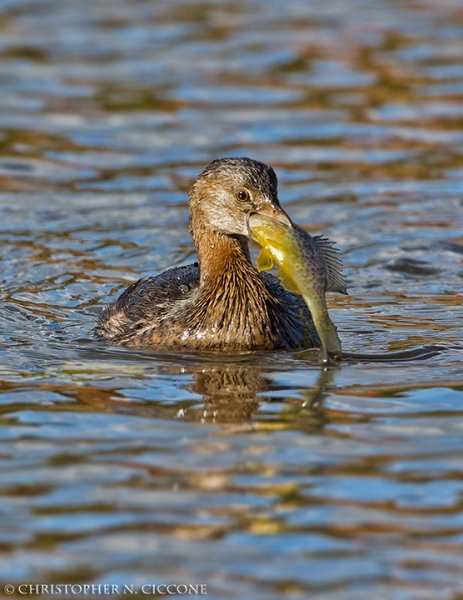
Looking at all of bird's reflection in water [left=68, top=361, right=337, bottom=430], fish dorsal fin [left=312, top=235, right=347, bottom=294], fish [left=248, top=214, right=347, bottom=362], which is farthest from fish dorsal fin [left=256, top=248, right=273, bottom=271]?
bird's reflection in water [left=68, top=361, right=337, bottom=430]

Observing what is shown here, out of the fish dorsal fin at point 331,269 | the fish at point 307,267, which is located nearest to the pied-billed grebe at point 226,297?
the fish at point 307,267

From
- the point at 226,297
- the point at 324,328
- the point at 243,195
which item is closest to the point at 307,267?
the point at 324,328

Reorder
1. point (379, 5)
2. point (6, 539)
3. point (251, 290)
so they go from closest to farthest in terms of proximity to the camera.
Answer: point (6, 539) < point (251, 290) < point (379, 5)

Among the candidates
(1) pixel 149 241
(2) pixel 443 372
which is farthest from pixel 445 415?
(1) pixel 149 241

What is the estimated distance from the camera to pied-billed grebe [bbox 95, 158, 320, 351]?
28.9 ft

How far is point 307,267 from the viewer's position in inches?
322

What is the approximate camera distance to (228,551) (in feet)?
17.5

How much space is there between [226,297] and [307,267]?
963 mm

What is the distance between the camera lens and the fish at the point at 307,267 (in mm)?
8156

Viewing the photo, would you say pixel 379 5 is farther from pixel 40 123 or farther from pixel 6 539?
pixel 6 539

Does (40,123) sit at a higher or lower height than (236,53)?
lower

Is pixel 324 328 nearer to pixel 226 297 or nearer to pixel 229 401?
pixel 229 401

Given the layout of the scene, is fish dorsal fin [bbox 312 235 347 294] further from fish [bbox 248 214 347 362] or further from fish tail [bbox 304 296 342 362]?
fish tail [bbox 304 296 342 362]

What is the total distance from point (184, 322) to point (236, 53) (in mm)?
11368
